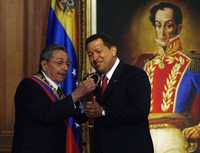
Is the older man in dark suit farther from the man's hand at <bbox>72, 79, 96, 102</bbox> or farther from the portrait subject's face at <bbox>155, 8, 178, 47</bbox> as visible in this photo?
the portrait subject's face at <bbox>155, 8, 178, 47</bbox>

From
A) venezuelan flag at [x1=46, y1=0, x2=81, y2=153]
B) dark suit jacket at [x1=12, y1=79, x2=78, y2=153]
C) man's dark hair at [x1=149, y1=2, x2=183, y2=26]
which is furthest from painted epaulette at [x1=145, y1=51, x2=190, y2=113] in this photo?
dark suit jacket at [x1=12, y1=79, x2=78, y2=153]

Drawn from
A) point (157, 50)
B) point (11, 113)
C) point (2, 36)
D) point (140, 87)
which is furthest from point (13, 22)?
point (140, 87)

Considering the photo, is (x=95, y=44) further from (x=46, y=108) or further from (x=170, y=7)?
(x=170, y=7)

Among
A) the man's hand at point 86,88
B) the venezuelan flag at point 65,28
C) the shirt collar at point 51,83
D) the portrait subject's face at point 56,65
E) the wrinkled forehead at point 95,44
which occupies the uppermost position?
the venezuelan flag at point 65,28

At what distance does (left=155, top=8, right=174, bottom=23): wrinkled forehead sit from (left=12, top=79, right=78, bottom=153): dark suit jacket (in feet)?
6.10

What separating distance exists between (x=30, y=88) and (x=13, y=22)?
1592 mm

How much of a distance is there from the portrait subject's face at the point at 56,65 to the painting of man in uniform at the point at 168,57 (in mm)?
1458

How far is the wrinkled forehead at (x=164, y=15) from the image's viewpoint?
4.67 metres

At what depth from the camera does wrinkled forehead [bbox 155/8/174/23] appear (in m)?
4.67

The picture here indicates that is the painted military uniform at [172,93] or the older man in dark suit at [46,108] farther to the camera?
the painted military uniform at [172,93]

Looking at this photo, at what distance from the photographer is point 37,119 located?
10.0 feet

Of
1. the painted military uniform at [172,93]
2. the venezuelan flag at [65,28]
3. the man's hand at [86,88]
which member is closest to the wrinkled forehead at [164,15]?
the painted military uniform at [172,93]

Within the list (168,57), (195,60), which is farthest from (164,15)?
(195,60)

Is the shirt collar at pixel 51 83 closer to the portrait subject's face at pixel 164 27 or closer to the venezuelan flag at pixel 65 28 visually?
the venezuelan flag at pixel 65 28
